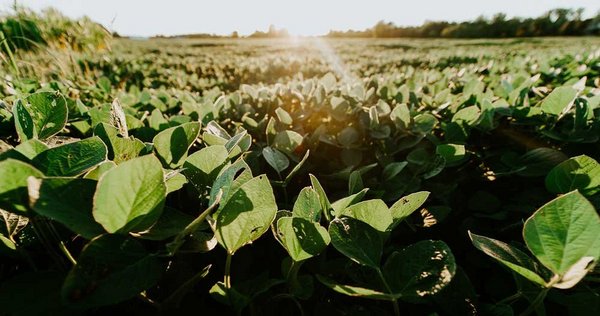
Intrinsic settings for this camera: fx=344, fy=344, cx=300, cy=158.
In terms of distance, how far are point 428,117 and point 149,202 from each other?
1.31 m

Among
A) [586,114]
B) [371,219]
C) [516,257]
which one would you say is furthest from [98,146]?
[586,114]

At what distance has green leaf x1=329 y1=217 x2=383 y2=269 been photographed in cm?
72

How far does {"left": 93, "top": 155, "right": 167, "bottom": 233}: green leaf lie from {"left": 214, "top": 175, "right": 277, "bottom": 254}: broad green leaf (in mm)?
129

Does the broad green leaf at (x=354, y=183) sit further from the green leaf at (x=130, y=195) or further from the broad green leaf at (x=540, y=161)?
the broad green leaf at (x=540, y=161)

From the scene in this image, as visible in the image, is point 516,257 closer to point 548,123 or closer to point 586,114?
point 586,114

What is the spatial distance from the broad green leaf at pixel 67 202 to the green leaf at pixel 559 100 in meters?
1.67

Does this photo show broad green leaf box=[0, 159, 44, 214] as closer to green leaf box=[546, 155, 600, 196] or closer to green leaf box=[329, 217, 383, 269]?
green leaf box=[329, 217, 383, 269]

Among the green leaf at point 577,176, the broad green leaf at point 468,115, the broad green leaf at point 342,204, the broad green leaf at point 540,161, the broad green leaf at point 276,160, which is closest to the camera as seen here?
the broad green leaf at point 342,204

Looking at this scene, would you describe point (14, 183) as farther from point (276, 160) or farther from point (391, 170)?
point (391, 170)

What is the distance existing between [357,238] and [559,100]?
125 centimetres

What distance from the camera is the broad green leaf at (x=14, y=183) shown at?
1.72ft

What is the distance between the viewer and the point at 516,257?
28.0 inches

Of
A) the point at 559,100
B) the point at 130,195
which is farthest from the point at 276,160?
the point at 559,100

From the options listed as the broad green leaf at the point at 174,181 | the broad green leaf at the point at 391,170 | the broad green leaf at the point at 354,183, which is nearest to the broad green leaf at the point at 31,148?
the broad green leaf at the point at 174,181
